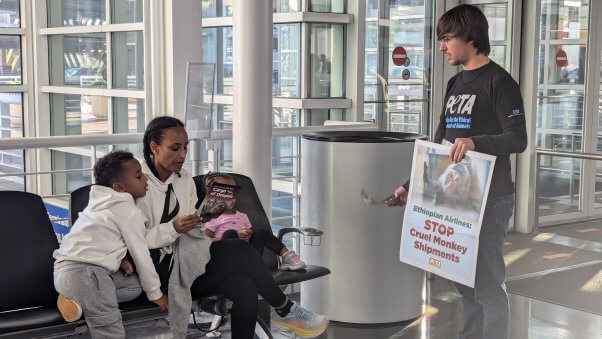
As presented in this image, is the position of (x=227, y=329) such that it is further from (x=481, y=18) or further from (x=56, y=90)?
(x=56, y=90)

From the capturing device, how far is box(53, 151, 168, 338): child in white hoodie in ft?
10.3

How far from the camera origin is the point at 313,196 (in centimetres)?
453

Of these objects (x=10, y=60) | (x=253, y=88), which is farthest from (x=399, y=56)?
(x=10, y=60)

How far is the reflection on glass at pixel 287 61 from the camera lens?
6.07 m

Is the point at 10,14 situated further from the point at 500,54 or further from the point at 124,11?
the point at 500,54

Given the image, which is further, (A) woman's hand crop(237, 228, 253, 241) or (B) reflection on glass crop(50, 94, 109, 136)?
(B) reflection on glass crop(50, 94, 109, 136)

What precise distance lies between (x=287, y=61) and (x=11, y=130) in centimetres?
351

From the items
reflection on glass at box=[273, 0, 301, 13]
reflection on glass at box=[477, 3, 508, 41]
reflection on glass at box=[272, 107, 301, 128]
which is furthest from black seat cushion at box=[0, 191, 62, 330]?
reflection on glass at box=[477, 3, 508, 41]

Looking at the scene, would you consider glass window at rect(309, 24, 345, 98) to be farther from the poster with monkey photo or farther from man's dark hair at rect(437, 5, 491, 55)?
man's dark hair at rect(437, 5, 491, 55)

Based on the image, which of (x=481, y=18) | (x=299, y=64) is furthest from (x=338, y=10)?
(x=481, y=18)

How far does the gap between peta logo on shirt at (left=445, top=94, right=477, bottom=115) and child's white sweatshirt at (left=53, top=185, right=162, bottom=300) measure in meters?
1.35

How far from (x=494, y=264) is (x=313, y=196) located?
138 centimetres

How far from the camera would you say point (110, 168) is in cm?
335

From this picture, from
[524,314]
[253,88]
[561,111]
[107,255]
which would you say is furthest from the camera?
[561,111]
